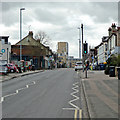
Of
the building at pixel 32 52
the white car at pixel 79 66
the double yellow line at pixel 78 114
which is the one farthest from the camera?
the building at pixel 32 52

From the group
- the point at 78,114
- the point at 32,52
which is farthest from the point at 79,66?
the point at 78,114

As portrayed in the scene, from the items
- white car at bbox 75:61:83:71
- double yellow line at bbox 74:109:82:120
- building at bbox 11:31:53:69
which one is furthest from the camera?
building at bbox 11:31:53:69

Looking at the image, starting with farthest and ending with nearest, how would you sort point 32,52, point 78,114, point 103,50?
point 32,52 < point 103,50 < point 78,114

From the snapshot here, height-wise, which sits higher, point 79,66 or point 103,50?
point 103,50

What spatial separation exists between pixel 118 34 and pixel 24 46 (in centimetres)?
3916

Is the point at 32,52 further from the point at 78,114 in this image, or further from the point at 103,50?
the point at 78,114

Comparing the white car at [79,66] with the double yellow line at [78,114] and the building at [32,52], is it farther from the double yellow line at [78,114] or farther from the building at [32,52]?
the double yellow line at [78,114]

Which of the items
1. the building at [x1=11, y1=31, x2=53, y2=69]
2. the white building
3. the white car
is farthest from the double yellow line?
the building at [x1=11, y1=31, x2=53, y2=69]

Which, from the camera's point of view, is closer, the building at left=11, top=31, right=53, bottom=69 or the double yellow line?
the double yellow line

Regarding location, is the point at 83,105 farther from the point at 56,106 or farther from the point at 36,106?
the point at 36,106

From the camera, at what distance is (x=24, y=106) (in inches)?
433

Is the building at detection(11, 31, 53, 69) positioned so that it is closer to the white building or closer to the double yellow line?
the white building

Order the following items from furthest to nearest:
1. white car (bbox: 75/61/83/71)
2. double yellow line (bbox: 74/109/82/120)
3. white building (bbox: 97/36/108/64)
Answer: white building (bbox: 97/36/108/64) < white car (bbox: 75/61/83/71) < double yellow line (bbox: 74/109/82/120)

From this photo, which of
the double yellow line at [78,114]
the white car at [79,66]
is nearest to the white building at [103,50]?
the white car at [79,66]
